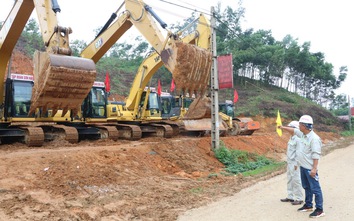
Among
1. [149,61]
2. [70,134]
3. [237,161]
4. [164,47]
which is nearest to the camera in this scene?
[164,47]

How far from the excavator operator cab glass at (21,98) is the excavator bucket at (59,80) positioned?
3.49 m

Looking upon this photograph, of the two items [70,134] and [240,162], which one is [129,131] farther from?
[240,162]

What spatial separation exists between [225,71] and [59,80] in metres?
6.98

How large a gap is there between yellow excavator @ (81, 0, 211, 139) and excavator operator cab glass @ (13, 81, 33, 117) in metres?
2.60

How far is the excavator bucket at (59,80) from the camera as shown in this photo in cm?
899

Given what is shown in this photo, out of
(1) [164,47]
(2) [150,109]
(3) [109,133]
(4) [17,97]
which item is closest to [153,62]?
(2) [150,109]

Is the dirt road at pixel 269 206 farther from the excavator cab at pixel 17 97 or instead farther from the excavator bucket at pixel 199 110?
the excavator cab at pixel 17 97

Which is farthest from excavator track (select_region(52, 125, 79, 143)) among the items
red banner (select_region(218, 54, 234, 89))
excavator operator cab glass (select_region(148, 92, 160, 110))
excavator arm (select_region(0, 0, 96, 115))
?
red banner (select_region(218, 54, 234, 89))

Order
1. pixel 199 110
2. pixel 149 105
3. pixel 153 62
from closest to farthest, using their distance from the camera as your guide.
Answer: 1. pixel 153 62
2. pixel 199 110
3. pixel 149 105

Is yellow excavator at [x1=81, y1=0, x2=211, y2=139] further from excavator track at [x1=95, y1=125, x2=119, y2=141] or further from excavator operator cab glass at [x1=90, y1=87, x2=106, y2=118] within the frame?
excavator track at [x1=95, y1=125, x2=119, y2=141]

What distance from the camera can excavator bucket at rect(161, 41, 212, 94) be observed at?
10.1m

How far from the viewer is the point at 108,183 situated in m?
8.52

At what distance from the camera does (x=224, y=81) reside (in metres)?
14.0

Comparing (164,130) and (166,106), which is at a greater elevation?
(166,106)
